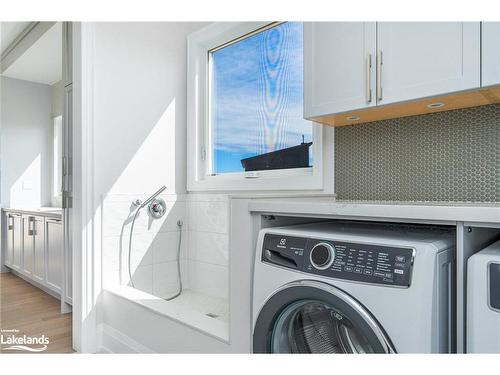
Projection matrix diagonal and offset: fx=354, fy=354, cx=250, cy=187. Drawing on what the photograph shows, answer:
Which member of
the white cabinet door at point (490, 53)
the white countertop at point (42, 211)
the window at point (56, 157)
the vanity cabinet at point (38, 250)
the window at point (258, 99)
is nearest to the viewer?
the white cabinet door at point (490, 53)

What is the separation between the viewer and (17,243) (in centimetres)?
416

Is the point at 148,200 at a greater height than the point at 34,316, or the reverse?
the point at 148,200

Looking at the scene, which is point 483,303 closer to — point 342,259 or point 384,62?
point 342,259

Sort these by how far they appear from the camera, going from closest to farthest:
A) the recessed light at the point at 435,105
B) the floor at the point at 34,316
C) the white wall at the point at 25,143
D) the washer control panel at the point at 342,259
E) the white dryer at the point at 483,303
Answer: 1. the white dryer at the point at 483,303
2. the washer control panel at the point at 342,259
3. the recessed light at the point at 435,105
4. the floor at the point at 34,316
5. the white wall at the point at 25,143

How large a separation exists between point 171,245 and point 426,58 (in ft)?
6.61

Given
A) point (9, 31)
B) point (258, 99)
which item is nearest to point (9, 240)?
point (9, 31)

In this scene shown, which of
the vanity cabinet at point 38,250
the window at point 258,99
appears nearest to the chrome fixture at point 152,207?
the window at point 258,99

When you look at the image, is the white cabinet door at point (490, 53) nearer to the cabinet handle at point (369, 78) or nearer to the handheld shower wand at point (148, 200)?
the cabinet handle at point (369, 78)

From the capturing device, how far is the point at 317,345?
1229mm

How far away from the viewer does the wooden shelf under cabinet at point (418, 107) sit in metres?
1.21

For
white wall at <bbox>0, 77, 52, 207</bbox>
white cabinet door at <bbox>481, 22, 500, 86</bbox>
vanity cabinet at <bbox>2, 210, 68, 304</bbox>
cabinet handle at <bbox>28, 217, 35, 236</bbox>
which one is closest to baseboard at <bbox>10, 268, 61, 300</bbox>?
vanity cabinet at <bbox>2, 210, 68, 304</bbox>

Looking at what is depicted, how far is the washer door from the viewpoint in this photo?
1.00 metres

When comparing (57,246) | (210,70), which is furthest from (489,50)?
(57,246)

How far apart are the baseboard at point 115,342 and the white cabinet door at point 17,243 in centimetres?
250
